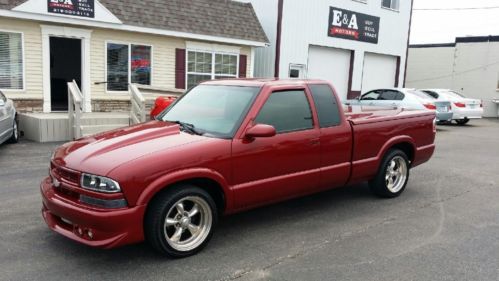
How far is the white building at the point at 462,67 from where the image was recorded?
1037 inches

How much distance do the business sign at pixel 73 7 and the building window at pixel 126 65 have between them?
4.27ft

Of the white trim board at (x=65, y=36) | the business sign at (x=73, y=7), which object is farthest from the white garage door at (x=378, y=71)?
the business sign at (x=73, y=7)

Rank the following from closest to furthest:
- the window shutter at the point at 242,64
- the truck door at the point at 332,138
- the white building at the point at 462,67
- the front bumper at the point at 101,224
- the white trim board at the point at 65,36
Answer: the front bumper at the point at 101,224 < the truck door at the point at 332,138 < the white trim board at the point at 65,36 < the window shutter at the point at 242,64 < the white building at the point at 462,67

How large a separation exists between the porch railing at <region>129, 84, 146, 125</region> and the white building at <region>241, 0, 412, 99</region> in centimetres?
725

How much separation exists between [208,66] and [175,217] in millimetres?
11924

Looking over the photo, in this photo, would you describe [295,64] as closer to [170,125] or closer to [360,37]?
[360,37]

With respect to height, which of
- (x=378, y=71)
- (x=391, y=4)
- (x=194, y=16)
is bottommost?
(x=378, y=71)

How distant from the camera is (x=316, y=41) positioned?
61.8ft

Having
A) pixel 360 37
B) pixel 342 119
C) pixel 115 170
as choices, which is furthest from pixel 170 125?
pixel 360 37

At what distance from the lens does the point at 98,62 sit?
13.3 meters

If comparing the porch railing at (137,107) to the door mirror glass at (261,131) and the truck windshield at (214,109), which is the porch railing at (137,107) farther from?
the door mirror glass at (261,131)

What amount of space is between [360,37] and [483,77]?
1092 centimetres

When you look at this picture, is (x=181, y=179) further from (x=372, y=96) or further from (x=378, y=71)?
(x=378, y=71)

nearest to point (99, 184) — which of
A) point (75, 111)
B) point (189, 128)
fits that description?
point (189, 128)
